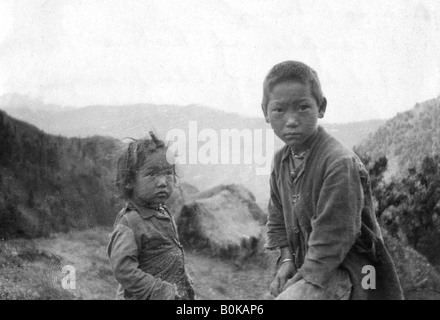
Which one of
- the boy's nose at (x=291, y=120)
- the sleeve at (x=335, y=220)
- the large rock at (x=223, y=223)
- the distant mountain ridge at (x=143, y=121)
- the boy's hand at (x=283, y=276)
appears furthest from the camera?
the distant mountain ridge at (x=143, y=121)

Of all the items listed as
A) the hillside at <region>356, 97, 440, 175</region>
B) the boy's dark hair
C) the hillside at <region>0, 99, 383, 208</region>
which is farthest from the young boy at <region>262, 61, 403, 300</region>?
the hillside at <region>356, 97, 440, 175</region>

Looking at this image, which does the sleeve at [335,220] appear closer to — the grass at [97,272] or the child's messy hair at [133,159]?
the child's messy hair at [133,159]

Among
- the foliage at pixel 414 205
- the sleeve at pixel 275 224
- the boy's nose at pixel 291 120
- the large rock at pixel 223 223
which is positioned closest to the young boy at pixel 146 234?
the sleeve at pixel 275 224

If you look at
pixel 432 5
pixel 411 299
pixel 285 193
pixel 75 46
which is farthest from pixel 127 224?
pixel 432 5

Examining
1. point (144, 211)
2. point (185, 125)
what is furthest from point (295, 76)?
point (185, 125)

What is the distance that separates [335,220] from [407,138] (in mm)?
1436

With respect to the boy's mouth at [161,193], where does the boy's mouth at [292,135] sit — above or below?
above

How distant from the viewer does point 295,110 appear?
2949 mm

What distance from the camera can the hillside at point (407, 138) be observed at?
391 centimetres

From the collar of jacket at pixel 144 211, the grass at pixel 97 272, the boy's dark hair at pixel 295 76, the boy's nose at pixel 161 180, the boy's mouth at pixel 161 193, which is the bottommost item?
the grass at pixel 97 272

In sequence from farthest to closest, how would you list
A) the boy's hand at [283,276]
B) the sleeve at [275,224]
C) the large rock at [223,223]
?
the large rock at [223,223]
the sleeve at [275,224]
the boy's hand at [283,276]

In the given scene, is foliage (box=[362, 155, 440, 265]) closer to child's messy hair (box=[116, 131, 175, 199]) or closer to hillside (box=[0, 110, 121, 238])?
child's messy hair (box=[116, 131, 175, 199])

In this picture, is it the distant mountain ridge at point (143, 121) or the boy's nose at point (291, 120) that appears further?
the distant mountain ridge at point (143, 121)

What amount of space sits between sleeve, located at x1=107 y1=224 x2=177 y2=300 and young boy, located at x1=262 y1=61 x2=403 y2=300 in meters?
0.62
